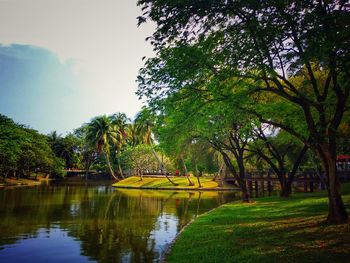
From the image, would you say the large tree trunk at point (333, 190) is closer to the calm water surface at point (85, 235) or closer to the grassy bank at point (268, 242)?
the grassy bank at point (268, 242)

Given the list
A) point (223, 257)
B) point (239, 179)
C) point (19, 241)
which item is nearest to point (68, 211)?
point (19, 241)

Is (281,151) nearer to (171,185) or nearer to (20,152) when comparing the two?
(171,185)

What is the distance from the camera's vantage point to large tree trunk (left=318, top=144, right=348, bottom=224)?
45.4 ft

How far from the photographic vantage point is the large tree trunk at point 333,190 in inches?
545

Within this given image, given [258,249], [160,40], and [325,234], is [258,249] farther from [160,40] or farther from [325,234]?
[160,40]

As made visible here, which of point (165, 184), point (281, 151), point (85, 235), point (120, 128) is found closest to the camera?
point (85, 235)

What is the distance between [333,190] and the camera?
14.2 m

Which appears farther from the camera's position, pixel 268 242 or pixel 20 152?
pixel 20 152

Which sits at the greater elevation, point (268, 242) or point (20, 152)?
point (20, 152)

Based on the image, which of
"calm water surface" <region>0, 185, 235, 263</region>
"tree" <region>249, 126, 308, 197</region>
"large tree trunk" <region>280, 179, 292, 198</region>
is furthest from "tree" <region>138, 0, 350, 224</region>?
"large tree trunk" <region>280, 179, 292, 198</region>

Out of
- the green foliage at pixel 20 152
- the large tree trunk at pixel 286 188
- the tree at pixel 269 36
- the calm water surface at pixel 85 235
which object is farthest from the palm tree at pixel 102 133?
the tree at pixel 269 36

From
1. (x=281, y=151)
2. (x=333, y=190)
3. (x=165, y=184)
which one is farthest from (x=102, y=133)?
(x=333, y=190)

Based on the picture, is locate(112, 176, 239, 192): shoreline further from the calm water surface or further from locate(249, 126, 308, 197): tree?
the calm water surface

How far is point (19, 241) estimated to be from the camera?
17.2 meters
